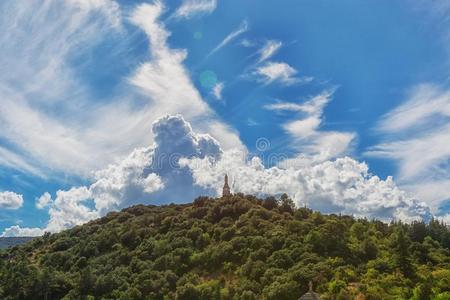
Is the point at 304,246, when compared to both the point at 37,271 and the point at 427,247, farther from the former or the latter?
the point at 37,271

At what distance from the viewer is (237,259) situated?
82750mm

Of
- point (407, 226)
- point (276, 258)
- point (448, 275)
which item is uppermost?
point (407, 226)

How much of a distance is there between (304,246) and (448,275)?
21138mm

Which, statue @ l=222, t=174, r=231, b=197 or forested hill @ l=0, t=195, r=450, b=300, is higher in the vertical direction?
statue @ l=222, t=174, r=231, b=197

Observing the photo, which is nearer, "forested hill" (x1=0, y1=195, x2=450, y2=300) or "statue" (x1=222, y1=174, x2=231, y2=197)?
"forested hill" (x1=0, y1=195, x2=450, y2=300)

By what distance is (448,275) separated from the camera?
66625 mm

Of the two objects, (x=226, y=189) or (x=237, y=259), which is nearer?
(x=237, y=259)

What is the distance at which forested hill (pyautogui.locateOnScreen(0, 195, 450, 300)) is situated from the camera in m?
67.6

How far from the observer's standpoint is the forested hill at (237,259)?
67.6 meters

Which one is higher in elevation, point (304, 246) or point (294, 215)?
point (294, 215)

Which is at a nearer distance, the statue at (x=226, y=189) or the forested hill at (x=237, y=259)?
the forested hill at (x=237, y=259)

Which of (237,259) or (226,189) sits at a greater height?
(226,189)

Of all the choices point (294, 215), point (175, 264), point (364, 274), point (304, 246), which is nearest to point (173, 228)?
point (175, 264)

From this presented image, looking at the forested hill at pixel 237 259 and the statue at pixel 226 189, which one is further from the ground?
the statue at pixel 226 189
